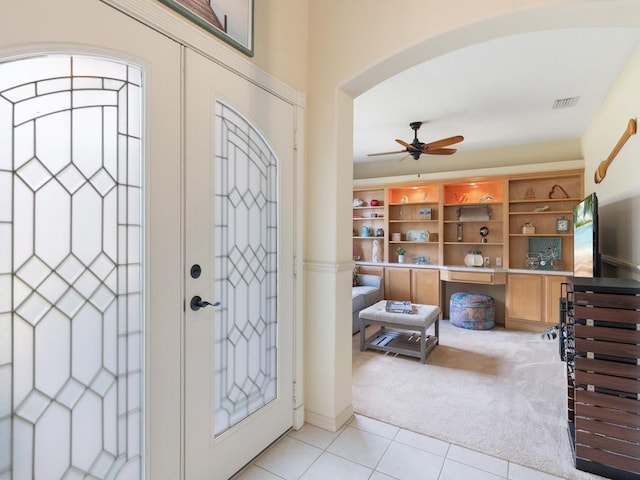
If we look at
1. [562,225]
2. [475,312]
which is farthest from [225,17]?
[562,225]

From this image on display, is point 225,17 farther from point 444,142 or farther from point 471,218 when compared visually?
point 471,218

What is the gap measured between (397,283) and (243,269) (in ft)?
14.9

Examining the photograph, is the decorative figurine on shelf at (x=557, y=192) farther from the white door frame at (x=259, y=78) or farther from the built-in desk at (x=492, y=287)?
the white door frame at (x=259, y=78)

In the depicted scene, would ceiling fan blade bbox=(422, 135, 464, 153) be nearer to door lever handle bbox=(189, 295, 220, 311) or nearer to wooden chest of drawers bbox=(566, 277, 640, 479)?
wooden chest of drawers bbox=(566, 277, 640, 479)

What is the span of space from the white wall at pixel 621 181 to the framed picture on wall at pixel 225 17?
2.74 m

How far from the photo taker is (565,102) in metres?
3.70

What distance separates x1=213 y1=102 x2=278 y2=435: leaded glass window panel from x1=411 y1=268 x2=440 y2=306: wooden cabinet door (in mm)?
4160

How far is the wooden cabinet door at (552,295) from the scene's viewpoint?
15.6ft

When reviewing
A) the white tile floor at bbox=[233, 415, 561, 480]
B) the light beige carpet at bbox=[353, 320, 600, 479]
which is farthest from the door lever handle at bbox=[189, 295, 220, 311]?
the light beige carpet at bbox=[353, 320, 600, 479]

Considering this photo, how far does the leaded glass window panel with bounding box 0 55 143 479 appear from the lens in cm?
107

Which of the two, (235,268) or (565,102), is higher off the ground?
(565,102)

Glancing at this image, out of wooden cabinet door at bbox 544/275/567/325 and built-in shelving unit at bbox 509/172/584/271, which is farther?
built-in shelving unit at bbox 509/172/584/271

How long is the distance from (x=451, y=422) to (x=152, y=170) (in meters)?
2.46

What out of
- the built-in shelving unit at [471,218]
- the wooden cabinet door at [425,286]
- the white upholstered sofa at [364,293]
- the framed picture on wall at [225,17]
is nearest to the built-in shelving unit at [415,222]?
the built-in shelving unit at [471,218]
